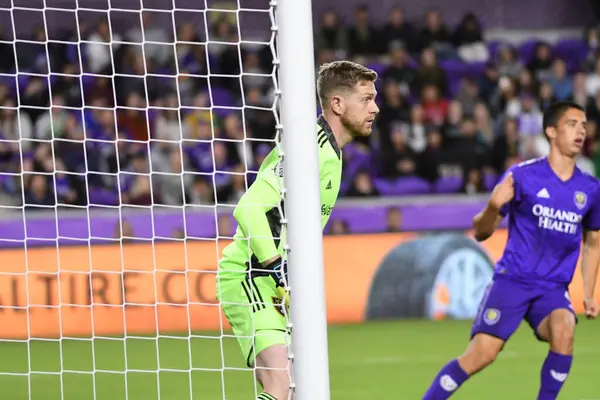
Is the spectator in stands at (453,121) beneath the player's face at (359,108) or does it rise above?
beneath

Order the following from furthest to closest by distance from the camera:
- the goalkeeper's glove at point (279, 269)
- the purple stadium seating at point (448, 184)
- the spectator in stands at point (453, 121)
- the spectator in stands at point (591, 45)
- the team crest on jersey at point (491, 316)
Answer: the spectator in stands at point (591, 45) < the spectator in stands at point (453, 121) < the purple stadium seating at point (448, 184) < the team crest on jersey at point (491, 316) < the goalkeeper's glove at point (279, 269)

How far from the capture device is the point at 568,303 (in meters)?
5.76

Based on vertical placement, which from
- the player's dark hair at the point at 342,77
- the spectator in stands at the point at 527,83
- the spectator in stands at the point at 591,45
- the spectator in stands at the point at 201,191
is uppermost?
the spectator in stands at the point at 591,45

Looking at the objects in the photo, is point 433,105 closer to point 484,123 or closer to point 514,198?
point 484,123

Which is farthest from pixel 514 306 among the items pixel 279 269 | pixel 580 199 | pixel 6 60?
pixel 6 60

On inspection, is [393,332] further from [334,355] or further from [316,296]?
[316,296]

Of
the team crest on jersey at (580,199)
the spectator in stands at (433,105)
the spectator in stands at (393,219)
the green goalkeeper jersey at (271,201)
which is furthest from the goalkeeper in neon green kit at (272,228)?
the spectator in stands at (433,105)

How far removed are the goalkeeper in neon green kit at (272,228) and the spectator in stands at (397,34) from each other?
34.0ft

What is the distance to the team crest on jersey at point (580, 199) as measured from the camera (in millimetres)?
5883

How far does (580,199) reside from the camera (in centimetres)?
589

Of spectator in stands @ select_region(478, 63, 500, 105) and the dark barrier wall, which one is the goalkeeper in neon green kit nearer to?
the dark barrier wall

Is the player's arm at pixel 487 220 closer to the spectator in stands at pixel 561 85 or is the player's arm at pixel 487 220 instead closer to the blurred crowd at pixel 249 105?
the blurred crowd at pixel 249 105

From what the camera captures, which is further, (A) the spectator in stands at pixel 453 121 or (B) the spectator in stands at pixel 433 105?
(B) the spectator in stands at pixel 433 105

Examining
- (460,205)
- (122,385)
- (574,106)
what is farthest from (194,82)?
(574,106)
